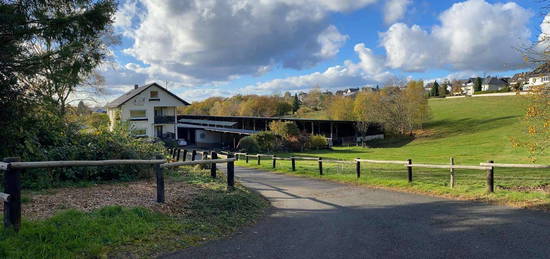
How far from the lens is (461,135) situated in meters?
50.2

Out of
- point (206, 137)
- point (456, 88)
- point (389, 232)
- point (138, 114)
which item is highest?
point (456, 88)

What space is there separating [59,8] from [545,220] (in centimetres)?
1204

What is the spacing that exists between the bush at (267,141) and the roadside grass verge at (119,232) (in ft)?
121

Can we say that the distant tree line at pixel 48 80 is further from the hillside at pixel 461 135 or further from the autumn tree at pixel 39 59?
the hillside at pixel 461 135

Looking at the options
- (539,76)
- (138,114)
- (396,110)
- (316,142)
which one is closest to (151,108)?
(138,114)

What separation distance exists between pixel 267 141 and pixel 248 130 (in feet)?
40.1

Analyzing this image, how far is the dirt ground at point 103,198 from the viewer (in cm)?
611

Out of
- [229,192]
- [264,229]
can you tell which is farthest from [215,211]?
[229,192]

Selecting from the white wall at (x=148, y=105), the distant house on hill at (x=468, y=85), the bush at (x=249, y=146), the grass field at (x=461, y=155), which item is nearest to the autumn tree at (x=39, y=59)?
the grass field at (x=461, y=155)

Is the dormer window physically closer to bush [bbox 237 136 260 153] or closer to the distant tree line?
bush [bbox 237 136 260 153]

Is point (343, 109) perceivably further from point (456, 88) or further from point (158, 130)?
point (456, 88)

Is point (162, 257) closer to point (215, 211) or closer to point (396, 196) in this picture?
point (215, 211)

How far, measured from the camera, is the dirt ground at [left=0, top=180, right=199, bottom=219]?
20.0 feet

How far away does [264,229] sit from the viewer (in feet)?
20.9
